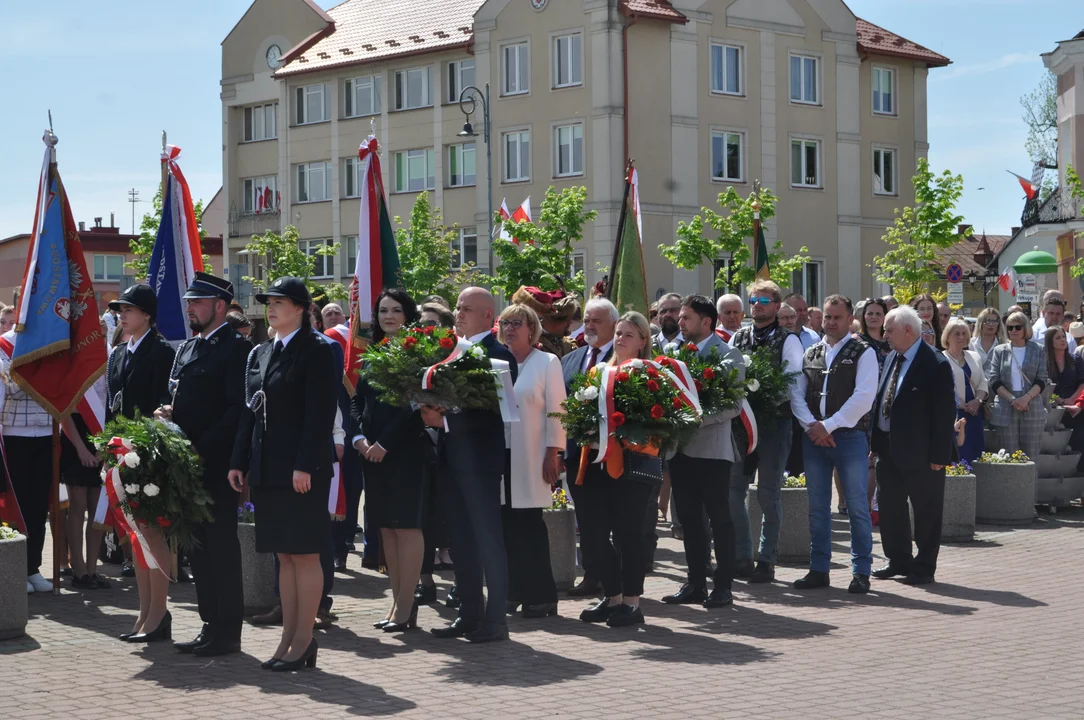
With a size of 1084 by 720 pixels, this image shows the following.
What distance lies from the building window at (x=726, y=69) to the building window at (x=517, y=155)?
6.36 metres

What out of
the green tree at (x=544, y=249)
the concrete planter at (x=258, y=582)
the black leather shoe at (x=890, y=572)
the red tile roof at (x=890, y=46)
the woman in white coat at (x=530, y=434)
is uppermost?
the red tile roof at (x=890, y=46)

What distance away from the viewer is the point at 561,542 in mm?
11180

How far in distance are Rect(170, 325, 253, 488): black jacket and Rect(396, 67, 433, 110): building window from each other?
45454 mm

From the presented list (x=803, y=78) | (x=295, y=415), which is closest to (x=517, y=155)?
(x=803, y=78)

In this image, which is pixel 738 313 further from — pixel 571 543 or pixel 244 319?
pixel 244 319

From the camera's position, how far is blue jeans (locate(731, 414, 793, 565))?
11797 mm

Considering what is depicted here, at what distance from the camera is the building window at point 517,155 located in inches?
1984

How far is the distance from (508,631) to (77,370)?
13.9 feet

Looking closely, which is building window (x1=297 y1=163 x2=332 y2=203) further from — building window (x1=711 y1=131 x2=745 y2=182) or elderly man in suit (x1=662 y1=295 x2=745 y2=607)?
elderly man in suit (x1=662 y1=295 x2=745 y2=607)

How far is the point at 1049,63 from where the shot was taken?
5403 cm

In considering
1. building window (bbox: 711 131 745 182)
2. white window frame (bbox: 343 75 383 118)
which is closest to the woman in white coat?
building window (bbox: 711 131 745 182)

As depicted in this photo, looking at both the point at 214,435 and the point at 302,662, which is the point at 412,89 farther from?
the point at 302,662

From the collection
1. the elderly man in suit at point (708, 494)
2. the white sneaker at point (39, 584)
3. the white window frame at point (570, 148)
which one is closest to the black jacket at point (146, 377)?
the white sneaker at point (39, 584)

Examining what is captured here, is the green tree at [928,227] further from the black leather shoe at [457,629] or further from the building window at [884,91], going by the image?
the black leather shoe at [457,629]
